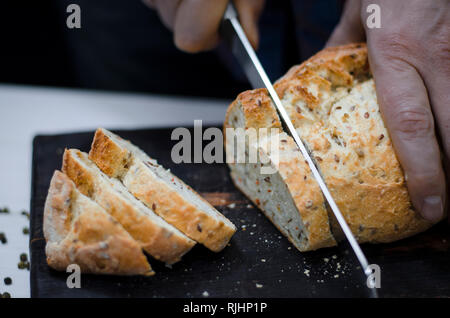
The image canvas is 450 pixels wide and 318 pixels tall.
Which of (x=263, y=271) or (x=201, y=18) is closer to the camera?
(x=263, y=271)

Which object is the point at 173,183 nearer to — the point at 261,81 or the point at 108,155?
the point at 108,155

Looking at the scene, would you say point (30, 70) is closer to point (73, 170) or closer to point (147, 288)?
point (73, 170)

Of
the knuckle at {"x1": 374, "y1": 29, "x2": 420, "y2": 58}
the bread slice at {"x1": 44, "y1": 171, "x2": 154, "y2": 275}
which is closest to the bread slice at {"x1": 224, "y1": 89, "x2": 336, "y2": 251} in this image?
the knuckle at {"x1": 374, "y1": 29, "x2": 420, "y2": 58}

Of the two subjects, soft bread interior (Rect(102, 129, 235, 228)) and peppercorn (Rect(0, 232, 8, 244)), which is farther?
peppercorn (Rect(0, 232, 8, 244))

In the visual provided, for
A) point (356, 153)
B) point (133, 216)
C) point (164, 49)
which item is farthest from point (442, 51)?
point (164, 49)

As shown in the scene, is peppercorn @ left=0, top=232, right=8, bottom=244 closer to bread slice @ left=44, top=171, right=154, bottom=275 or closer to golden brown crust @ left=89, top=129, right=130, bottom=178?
bread slice @ left=44, top=171, right=154, bottom=275

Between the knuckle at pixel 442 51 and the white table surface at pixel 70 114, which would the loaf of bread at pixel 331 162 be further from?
the white table surface at pixel 70 114
